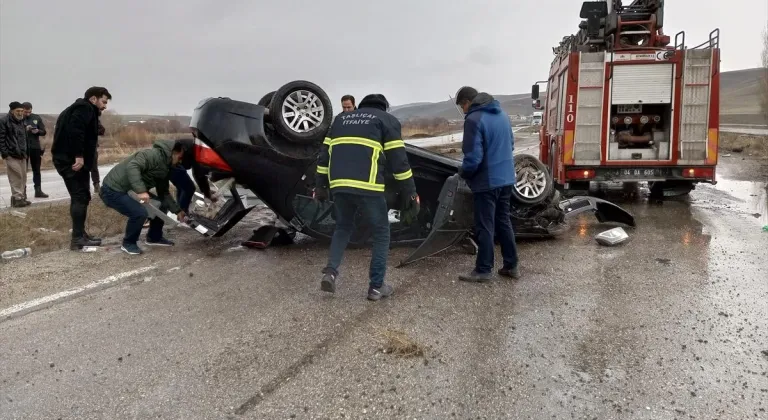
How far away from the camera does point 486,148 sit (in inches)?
177

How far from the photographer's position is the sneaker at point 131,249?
5574 mm

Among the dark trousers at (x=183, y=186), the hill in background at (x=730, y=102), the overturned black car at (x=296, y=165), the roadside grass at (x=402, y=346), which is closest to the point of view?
the roadside grass at (x=402, y=346)

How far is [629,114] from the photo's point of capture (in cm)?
888

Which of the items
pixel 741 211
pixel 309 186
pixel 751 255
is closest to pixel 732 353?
pixel 751 255

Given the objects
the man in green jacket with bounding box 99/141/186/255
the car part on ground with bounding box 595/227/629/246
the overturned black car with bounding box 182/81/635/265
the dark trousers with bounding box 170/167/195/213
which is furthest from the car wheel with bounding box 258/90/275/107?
the car part on ground with bounding box 595/227/629/246

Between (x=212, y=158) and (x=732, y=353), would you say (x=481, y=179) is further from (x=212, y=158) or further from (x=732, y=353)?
(x=212, y=158)

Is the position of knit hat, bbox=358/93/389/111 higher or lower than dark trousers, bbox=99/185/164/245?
higher

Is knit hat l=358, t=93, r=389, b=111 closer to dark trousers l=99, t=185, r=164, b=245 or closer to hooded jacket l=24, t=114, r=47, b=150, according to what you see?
dark trousers l=99, t=185, r=164, b=245

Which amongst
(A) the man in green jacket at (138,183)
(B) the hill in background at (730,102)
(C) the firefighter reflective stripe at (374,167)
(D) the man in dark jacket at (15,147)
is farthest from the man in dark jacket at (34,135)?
(B) the hill in background at (730,102)

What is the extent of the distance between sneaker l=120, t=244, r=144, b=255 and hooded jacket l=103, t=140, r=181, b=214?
0.48 m

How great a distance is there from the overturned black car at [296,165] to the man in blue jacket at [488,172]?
0.40 meters

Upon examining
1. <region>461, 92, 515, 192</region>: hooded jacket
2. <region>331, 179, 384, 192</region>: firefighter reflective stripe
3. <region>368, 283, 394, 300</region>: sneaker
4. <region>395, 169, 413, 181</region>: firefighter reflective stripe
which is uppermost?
<region>461, 92, 515, 192</region>: hooded jacket

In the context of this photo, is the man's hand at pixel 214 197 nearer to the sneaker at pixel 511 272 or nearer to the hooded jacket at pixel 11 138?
the sneaker at pixel 511 272

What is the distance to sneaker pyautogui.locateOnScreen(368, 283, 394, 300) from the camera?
407 centimetres
